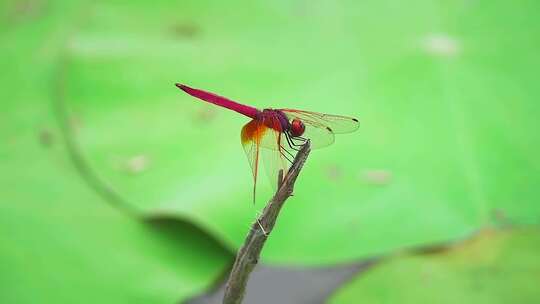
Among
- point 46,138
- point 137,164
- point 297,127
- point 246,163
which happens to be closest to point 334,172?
point 246,163

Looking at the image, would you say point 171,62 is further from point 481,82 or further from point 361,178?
point 481,82

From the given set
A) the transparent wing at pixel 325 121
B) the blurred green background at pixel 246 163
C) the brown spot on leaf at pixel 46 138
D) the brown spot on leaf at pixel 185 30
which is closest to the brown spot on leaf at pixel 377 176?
the blurred green background at pixel 246 163

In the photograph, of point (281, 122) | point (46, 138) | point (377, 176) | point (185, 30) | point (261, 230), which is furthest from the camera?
point (185, 30)

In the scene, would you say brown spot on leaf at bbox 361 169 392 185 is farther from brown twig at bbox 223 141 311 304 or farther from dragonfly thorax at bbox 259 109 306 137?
brown twig at bbox 223 141 311 304

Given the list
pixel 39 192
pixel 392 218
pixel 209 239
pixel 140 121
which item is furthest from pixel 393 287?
pixel 39 192

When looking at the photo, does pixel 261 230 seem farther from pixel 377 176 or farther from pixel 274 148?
pixel 377 176

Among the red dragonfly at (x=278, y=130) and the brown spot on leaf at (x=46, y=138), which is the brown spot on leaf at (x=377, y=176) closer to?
the red dragonfly at (x=278, y=130)
